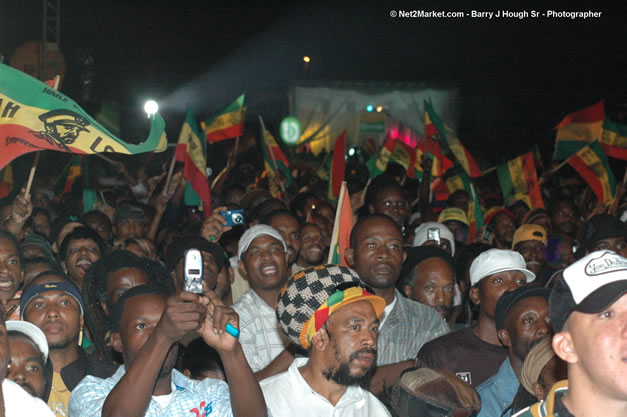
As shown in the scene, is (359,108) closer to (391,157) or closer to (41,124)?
(391,157)

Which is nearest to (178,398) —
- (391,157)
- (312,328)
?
(312,328)

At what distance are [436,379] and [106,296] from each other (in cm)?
258

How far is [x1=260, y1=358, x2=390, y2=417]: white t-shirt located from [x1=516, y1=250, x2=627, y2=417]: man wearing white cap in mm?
1159

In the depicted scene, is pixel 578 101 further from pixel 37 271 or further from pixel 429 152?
pixel 37 271

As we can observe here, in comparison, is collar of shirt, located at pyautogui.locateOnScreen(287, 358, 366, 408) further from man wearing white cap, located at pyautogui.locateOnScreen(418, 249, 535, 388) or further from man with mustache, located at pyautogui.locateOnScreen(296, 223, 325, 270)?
man with mustache, located at pyautogui.locateOnScreen(296, 223, 325, 270)

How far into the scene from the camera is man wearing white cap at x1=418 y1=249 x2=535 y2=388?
166 inches

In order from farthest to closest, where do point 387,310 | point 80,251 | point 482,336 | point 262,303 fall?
point 80,251 → point 262,303 → point 387,310 → point 482,336

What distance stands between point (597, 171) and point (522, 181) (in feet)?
3.36

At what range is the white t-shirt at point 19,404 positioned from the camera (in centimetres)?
235

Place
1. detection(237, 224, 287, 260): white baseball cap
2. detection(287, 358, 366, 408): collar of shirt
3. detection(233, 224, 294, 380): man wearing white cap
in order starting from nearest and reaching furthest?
detection(287, 358, 366, 408): collar of shirt
detection(233, 224, 294, 380): man wearing white cap
detection(237, 224, 287, 260): white baseball cap

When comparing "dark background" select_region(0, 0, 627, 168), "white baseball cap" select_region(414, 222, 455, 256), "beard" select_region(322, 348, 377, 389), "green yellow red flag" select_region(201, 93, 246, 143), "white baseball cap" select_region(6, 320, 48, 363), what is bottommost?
"beard" select_region(322, 348, 377, 389)

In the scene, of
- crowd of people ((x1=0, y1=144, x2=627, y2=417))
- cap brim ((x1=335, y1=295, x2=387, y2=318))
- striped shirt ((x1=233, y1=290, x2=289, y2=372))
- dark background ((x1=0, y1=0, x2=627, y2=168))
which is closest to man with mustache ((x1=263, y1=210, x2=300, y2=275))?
crowd of people ((x1=0, y1=144, x2=627, y2=417))

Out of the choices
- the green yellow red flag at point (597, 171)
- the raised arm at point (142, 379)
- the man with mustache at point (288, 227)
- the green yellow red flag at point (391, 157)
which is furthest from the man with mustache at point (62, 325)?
the green yellow red flag at point (391, 157)

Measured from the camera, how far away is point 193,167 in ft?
25.3
